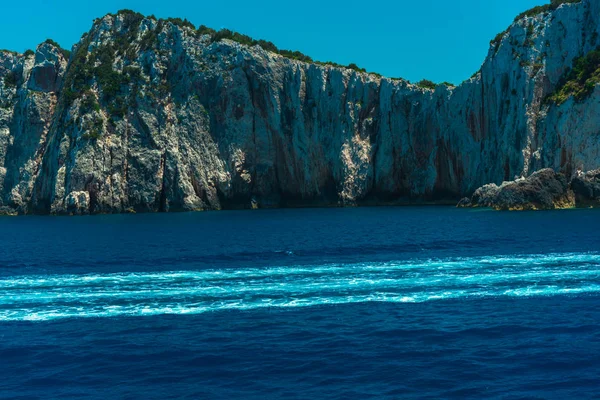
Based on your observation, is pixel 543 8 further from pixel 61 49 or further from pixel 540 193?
pixel 61 49

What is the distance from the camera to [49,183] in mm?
115375

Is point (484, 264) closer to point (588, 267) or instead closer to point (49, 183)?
point (588, 267)

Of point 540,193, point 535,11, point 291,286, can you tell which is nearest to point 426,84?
point 535,11

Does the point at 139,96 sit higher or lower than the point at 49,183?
higher

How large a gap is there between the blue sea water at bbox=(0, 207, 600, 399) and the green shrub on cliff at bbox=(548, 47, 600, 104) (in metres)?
45.4

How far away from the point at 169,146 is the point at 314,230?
58.5 m

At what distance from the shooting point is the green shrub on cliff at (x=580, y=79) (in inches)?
3226

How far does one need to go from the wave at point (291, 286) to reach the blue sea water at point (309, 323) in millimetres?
128

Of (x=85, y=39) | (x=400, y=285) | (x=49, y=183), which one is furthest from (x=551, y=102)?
(x=85, y=39)

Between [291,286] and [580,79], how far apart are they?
237 ft

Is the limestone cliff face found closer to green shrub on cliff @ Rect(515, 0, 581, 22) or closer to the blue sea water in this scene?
green shrub on cliff @ Rect(515, 0, 581, 22)

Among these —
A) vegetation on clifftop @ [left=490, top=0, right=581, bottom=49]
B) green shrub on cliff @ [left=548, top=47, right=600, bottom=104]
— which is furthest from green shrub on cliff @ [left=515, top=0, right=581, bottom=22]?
green shrub on cliff @ [left=548, top=47, right=600, bottom=104]

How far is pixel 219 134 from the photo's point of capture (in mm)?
118125

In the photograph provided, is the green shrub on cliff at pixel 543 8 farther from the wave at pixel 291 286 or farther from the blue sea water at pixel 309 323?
A: the wave at pixel 291 286
